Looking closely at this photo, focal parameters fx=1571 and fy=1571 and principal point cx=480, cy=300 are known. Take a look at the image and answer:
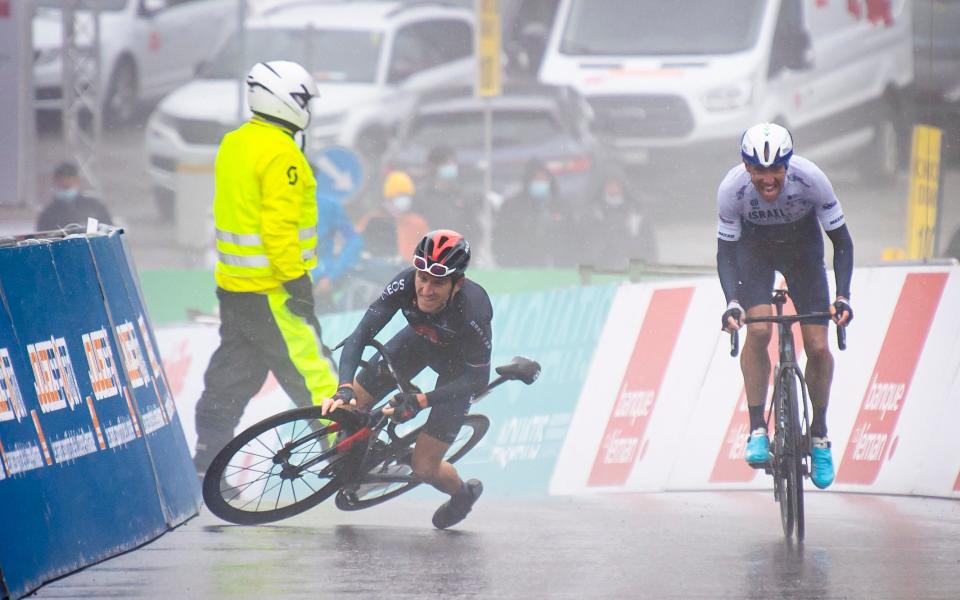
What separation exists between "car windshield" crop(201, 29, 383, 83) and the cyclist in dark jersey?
24.2ft

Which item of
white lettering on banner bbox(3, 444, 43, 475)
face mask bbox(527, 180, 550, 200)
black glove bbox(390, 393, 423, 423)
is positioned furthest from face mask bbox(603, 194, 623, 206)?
white lettering on banner bbox(3, 444, 43, 475)

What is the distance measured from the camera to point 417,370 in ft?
28.4

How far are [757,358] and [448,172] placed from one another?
23.0ft

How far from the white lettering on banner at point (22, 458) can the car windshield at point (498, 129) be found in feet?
29.2

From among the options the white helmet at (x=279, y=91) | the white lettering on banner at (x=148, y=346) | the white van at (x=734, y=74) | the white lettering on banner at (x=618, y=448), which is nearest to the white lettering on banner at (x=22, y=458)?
the white lettering on banner at (x=148, y=346)

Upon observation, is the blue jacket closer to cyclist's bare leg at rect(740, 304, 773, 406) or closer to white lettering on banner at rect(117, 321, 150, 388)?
white lettering on banner at rect(117, 321, 150, 388)

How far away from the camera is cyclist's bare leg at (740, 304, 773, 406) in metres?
8.53

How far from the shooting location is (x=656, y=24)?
50.2 feet

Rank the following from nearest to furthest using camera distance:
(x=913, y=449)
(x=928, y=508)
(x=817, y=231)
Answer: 1. (x=817, y=231)
2. (x=928, y=508)
3. (x=913, y=449)

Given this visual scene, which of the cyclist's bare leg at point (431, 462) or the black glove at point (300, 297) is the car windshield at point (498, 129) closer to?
the black glove at point (300, 297)

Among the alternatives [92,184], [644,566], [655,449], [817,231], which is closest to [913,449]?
[655,449]

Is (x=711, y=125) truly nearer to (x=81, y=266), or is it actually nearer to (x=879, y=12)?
(x=879, y=12)

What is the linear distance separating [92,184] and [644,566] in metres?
9.81

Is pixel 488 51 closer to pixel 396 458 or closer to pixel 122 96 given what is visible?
pixel 122 96
